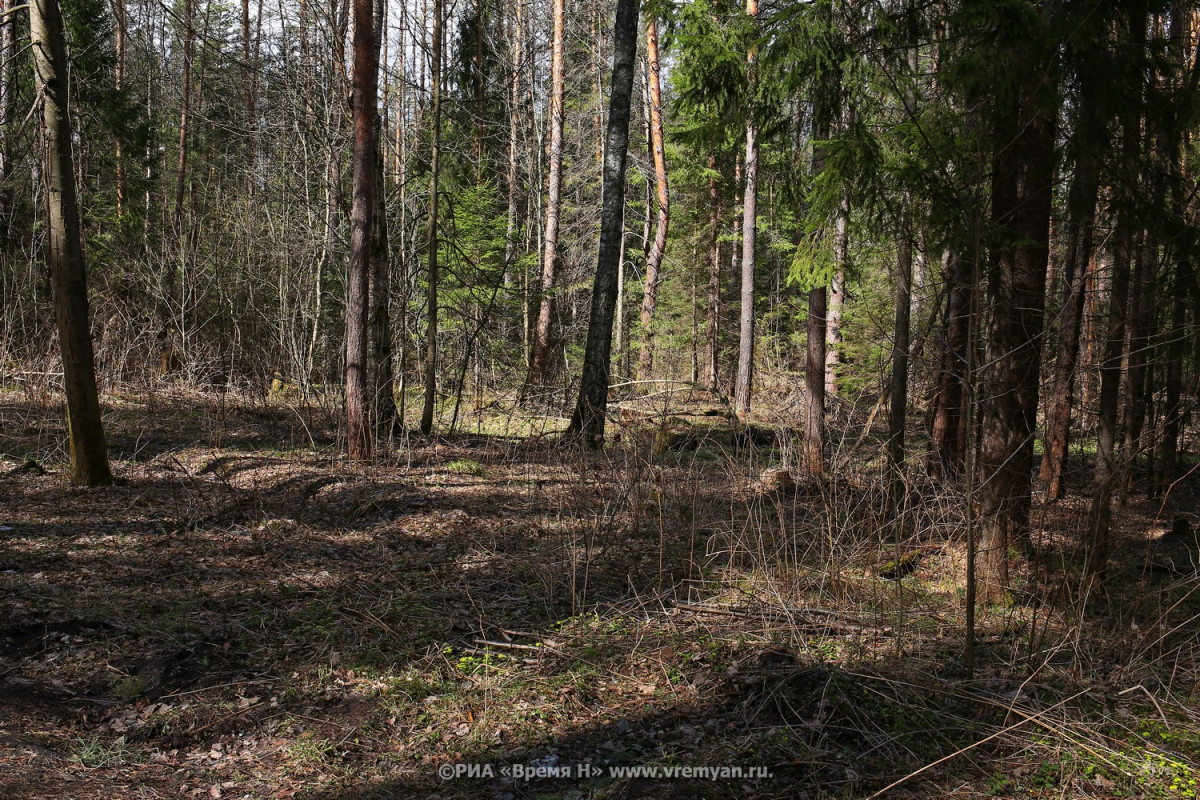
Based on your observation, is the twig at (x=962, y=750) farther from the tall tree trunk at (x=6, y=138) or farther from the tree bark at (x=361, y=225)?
the tall tree trunk at (x=6, y=138)

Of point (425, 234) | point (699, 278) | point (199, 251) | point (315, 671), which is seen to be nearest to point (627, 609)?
point (315, 671)

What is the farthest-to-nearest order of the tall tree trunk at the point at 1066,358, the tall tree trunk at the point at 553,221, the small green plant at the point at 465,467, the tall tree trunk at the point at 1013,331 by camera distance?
the tall tree trunk at the point at 553,221, the small green plant at the point at 465,467, the tall tree trunk at the point at 1066,358, the tall tree trunk at the point at 1013,331

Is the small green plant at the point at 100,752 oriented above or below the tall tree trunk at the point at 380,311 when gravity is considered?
below

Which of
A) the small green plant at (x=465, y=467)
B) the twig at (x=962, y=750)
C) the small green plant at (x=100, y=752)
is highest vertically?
the small green plant at (x=465, y=467)

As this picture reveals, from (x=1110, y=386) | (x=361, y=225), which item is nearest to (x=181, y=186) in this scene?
(x=361, y=225)

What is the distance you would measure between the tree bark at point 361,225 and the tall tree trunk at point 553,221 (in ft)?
18.6

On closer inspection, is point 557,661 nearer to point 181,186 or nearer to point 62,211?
point 62,211

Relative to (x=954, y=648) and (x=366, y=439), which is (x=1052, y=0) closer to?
(x=954, y=648)

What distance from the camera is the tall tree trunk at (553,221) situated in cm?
1474

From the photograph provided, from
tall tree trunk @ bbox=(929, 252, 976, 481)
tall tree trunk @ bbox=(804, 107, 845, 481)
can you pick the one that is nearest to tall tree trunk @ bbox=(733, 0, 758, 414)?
tall tree trunk @ bbox=(804, 107, 845, 481)

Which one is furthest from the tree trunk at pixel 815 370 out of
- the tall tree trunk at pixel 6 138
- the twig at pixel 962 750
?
the tall tree trunk at pixel 6 138

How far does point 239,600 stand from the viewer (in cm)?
478

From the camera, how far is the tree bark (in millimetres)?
8461

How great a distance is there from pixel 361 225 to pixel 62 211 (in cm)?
298
